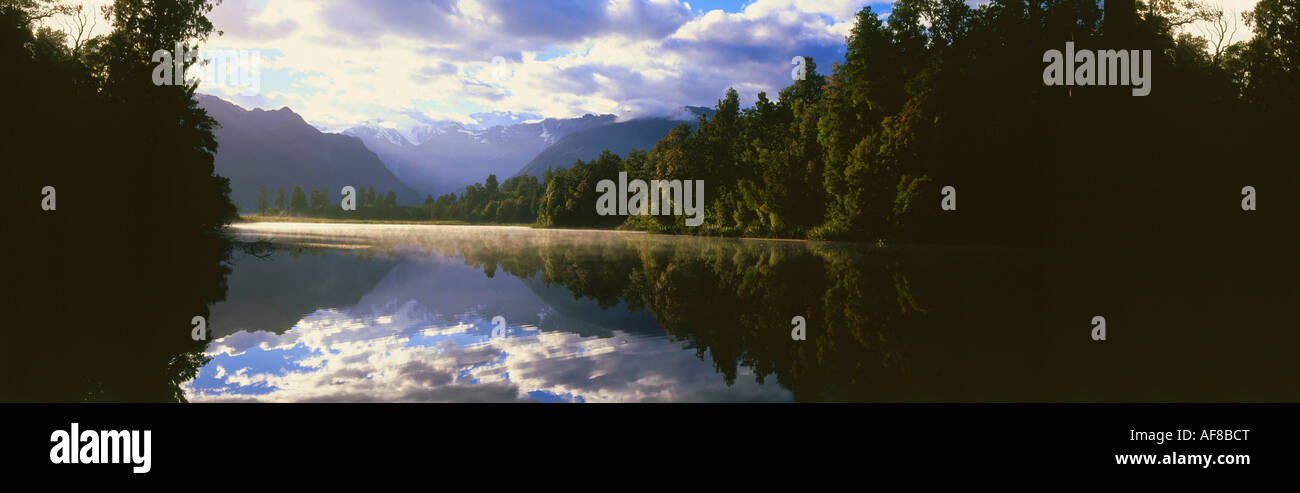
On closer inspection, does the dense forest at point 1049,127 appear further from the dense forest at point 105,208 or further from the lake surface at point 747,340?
the dense forest at point 105,208

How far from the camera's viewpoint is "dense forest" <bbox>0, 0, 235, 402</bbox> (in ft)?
27.5

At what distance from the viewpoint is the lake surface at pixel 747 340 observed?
727cm

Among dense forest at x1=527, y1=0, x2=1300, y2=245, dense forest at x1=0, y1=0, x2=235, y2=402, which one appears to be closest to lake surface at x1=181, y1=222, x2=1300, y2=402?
dense forest at x1=0, y1=0, x2=235, y2=402

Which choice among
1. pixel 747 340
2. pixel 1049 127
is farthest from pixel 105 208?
pixel 1049 127

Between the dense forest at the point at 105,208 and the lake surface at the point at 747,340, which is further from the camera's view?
the dense forest at the point at 105,208

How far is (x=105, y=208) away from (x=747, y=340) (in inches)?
1502

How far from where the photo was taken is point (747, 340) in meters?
10.4

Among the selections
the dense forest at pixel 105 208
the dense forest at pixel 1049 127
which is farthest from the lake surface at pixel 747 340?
the dense forest at pixel 1049 127

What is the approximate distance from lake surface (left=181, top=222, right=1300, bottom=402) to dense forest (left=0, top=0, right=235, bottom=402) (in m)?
1.09

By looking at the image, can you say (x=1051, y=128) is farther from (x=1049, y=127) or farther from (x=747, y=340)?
(x=747, y=340)

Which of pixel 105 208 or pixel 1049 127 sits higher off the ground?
pixel 1049 127

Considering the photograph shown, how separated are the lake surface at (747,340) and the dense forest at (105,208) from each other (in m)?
1.09
